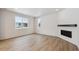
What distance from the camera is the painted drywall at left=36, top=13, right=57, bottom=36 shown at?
692cm

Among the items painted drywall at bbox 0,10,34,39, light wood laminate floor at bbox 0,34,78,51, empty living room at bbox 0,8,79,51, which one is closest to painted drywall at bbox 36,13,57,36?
empty living room at bbox 0,8,79,51

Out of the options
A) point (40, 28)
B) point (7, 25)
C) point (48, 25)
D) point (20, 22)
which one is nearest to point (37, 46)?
point (7, 25)

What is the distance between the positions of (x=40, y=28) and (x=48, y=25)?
1417 mm

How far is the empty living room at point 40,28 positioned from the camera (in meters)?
4.04

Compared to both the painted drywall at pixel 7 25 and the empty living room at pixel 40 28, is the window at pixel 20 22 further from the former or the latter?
the painted drywall at pixel 7 25

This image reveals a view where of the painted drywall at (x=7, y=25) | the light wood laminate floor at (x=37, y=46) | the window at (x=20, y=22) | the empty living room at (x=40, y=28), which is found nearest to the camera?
the light wood laminate floor at (x=37, y=46)

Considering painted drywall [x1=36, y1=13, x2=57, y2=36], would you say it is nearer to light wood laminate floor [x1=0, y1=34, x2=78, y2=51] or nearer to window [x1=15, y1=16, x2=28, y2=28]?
window [x1=15, y1=16, x2=28, y2=28]

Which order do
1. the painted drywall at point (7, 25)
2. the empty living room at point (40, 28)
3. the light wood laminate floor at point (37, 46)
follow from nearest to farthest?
the light wood laminate floor at point (37, 46), the empty living room at point (40, 28), the painted drywall at point (7, 25)

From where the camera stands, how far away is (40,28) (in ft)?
28.8

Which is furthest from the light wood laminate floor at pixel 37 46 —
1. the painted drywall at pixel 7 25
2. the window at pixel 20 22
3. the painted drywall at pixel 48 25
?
the window at pixel 20 22

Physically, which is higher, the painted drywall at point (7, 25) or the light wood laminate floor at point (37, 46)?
the painted drywall at point (7, 25)
